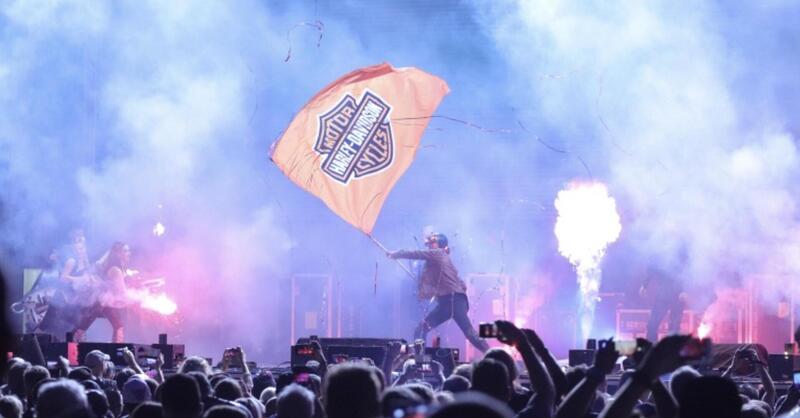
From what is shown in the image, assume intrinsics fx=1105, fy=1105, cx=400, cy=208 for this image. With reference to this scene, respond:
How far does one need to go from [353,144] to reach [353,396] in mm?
8881

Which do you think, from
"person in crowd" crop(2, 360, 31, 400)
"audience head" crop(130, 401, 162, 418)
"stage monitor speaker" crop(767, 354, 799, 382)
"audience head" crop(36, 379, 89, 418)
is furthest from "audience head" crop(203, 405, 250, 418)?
"stage monitor speaker" crop(767, 354, 799, 382)

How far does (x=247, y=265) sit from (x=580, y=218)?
6.22m

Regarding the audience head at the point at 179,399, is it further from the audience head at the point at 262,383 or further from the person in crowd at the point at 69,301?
the person in crowd at the point at 69,301

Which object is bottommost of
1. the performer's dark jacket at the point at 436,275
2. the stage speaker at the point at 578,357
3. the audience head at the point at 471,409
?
the stage speaker at the point at 578,357

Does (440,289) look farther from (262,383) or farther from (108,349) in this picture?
(262,383)

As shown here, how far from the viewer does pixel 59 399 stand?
3979 millimetres

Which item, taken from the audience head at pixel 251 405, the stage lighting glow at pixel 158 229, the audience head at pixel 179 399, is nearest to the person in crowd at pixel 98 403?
the audience head at pixel 251 405

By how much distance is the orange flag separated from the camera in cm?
1172

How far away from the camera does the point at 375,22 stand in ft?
62.6

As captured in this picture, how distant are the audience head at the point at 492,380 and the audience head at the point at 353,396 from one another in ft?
3.73

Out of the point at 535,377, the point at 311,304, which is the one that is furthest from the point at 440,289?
the point at 535,377

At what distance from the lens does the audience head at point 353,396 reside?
2963mm

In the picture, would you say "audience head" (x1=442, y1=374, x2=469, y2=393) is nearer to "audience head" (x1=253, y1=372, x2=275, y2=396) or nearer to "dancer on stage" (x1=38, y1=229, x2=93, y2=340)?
"audience head" (x1=253, y1=372, x2=275, y2=396)

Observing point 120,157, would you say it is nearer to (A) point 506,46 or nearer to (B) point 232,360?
(A) point 506,46
